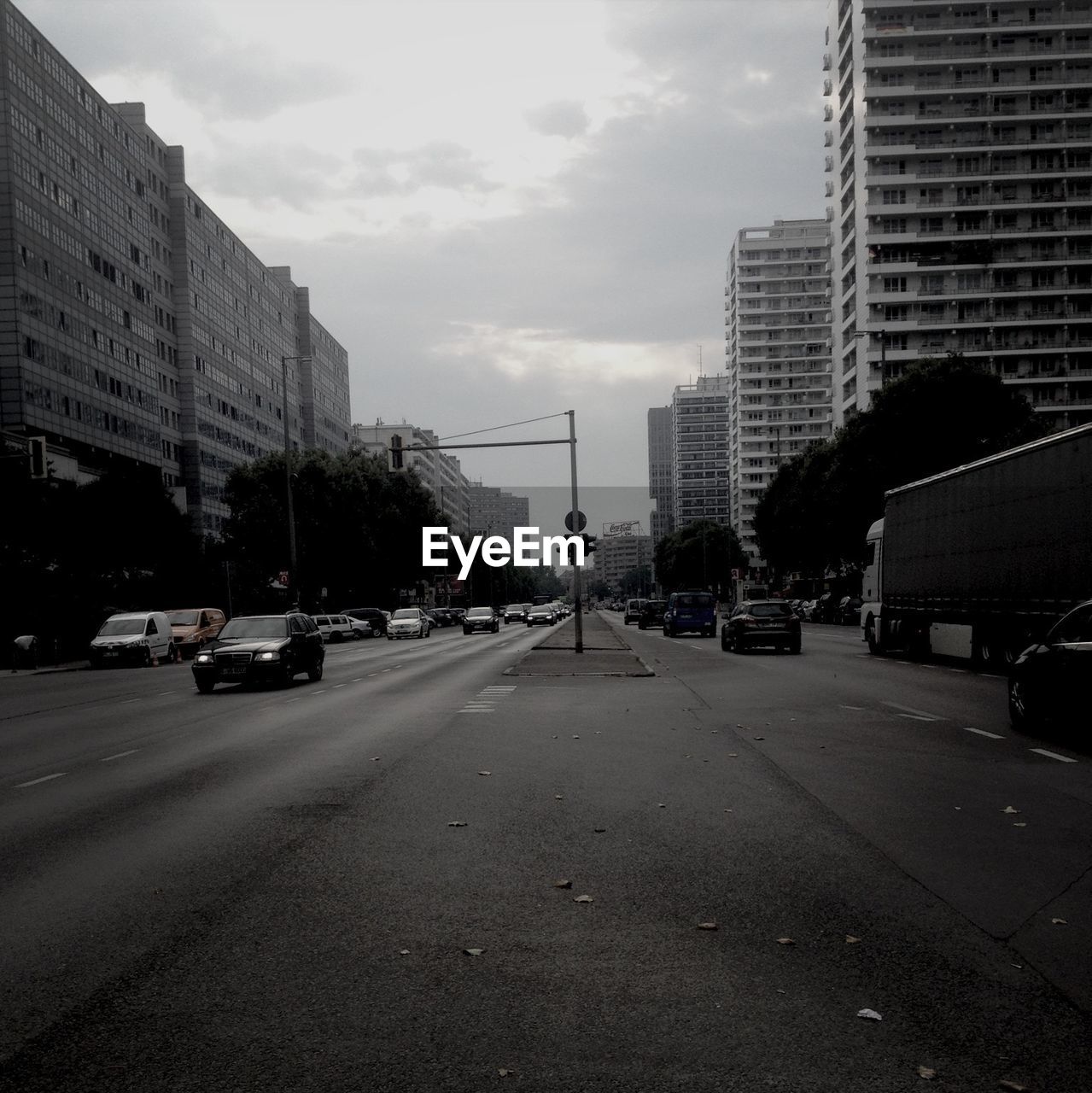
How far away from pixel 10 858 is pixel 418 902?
2868 mm

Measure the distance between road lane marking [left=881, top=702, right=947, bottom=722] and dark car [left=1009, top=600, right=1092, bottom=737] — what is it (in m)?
1.39

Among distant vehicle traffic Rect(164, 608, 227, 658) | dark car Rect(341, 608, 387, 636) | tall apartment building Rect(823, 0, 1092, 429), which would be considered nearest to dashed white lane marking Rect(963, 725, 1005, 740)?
distant vehicle traffic Rect(164, 608, 227, 658)

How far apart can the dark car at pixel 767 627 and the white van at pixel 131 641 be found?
17.2m

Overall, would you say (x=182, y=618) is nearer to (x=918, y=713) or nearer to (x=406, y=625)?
(x=406, y=625)

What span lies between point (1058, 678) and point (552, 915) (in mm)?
7698

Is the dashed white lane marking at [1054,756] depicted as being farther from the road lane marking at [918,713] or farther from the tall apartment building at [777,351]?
the tall apartment building at [777,351]

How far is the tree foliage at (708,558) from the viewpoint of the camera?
135125mm

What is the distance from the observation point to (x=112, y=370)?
7531cm

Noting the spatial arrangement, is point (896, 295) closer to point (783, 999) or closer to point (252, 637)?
point (252, 637)

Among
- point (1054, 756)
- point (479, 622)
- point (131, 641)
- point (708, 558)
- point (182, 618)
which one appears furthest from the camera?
point (708, 558)

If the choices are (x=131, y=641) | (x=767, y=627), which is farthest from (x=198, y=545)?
(x=767, y=627)

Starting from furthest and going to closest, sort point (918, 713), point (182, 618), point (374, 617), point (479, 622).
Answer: point (374, 617) → point (479, 622) → point (182, 618) → point (918, 713)

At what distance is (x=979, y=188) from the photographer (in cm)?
8944

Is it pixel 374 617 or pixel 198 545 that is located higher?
pixel 198 545
